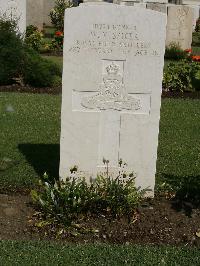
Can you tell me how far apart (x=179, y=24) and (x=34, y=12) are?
7.39 meters

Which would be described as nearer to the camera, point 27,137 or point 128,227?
point 128,227

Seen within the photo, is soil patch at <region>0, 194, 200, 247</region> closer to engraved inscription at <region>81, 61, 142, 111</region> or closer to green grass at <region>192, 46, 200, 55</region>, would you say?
engraved inscription at <region>81, 61, 142, 111</region>

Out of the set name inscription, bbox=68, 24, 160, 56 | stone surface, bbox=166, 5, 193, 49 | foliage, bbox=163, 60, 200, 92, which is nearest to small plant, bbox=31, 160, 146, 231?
name inscription, bbox=68, 24, 160, 56

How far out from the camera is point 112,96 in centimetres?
509

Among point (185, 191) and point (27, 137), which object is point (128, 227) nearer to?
point (185, 191)

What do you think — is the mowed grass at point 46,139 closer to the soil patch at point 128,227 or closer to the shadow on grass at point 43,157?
the shadow on grass at point 43,157

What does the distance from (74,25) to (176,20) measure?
14.1m

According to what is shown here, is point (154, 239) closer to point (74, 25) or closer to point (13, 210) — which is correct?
point (13, 210)

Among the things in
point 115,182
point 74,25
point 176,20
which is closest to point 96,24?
point 74,25

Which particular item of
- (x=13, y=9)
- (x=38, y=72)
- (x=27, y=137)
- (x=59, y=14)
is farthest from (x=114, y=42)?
(x=59, y=14)

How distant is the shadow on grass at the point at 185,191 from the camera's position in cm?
530

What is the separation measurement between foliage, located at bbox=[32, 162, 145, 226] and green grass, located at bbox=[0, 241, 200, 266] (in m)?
0.39

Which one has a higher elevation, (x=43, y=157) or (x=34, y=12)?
(x=34, y=12)

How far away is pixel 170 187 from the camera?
584 centimetres
